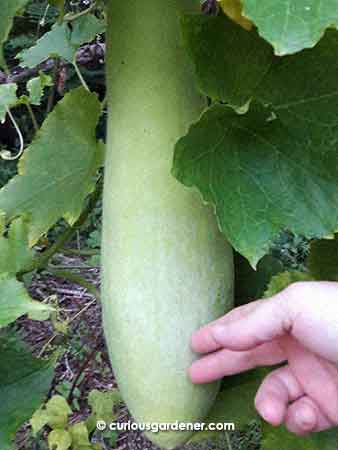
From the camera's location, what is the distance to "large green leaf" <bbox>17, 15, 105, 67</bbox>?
96cm

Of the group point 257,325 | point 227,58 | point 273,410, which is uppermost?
point 227,58

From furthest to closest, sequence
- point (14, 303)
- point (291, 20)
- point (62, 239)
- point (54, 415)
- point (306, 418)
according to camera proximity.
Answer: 1. point (54, 415)
2. point (62, 239)
3. point (306, 418)
4. point (14, 303)
5. point (291, 20)

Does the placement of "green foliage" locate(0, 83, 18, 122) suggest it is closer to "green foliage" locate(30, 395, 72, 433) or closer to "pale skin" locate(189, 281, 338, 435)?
"pale skin" locate(189, 281, 338, 435)

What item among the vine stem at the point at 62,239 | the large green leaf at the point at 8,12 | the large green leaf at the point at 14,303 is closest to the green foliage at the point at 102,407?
the vine stem at the point at 62,239

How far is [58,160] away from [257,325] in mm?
308

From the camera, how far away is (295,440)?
0.78 m

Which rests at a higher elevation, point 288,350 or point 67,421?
point 288,350

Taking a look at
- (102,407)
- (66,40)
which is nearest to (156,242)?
(66,40)

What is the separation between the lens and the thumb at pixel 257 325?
620 millimetres

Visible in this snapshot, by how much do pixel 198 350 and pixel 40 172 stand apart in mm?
290

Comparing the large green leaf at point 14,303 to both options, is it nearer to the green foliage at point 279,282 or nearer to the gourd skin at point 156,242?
the gourd skin at point 156,242

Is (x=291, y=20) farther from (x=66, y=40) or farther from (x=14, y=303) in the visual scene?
(x=66, y=40)

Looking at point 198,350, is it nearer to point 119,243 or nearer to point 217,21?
point 119,243

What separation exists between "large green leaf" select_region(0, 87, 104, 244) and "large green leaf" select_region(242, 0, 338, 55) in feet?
1.07
